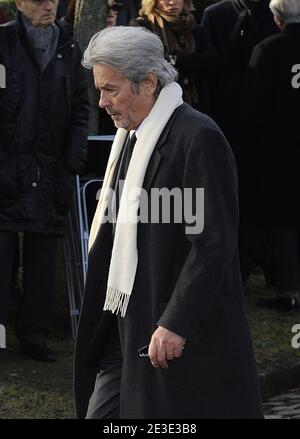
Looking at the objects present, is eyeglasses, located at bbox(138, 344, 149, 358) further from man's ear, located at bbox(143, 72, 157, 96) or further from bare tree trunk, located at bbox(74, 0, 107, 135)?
bare tree trunk, located at bbox(74, 0, 107, 135)

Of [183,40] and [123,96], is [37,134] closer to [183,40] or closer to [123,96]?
[183,40]

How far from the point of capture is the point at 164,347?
466 centimetres

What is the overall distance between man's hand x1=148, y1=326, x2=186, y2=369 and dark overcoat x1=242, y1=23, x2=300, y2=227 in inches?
192

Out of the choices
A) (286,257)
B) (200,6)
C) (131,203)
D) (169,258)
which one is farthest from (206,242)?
(200,6)

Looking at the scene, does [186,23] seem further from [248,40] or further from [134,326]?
[134,326]

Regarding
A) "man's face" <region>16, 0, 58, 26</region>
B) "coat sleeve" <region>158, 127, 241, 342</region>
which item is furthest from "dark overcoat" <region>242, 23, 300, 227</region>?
"coat sleeve" <region>158, 127, 241, 342</region>

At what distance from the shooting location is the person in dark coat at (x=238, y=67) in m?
9.85

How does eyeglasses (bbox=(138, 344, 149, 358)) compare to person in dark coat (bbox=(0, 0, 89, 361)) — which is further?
person in dark coat (bbox=(0, 0, 89, 361))

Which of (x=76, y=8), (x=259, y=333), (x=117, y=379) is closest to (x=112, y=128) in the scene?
(x=76, y=8)

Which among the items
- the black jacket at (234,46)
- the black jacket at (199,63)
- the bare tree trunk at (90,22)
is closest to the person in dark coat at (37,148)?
the bare tree trunk at (90,22)

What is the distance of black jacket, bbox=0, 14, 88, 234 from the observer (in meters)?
7.87

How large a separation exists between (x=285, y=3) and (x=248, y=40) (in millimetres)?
579

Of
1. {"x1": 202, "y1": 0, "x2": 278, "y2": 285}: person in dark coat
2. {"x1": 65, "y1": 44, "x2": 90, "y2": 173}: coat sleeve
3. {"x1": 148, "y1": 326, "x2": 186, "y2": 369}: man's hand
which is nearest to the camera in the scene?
{"x1": 148, "y1": 326, "x2": 186, "y2": 369}: man's hand

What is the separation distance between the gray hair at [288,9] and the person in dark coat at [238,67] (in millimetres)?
479
